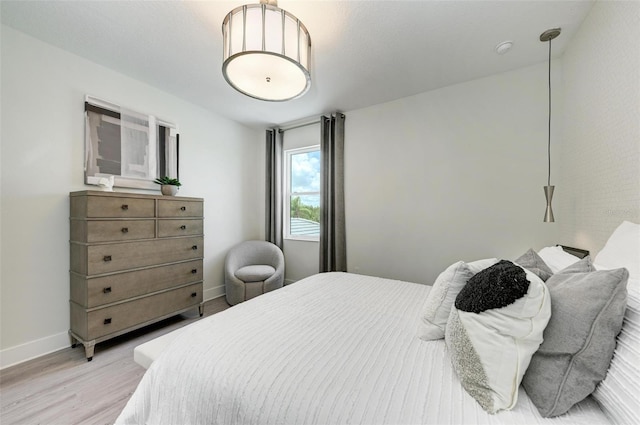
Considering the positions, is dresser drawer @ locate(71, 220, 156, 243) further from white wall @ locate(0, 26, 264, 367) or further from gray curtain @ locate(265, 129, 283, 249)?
gray curtain @ locate(265, 129, 283, 249)

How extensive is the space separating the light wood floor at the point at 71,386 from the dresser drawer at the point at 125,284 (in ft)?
1.45

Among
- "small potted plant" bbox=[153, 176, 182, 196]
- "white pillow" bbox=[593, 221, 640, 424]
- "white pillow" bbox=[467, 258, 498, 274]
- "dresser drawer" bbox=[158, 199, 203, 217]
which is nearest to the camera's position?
"white pillow" bbox=[593, 221, 640, 424]

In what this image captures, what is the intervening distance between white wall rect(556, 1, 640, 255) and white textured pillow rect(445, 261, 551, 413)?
1118 millimetres

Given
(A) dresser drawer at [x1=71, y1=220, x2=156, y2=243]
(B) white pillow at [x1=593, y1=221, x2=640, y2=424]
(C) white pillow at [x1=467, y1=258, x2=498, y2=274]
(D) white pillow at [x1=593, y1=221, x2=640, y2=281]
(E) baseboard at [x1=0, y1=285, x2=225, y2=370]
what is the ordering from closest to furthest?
(B) white pillow at [x1=593, y1=221, x2=640, y2=424], (D) white pillow at [x1=593, y1=221, x2=640, y2=281], (C) white pillow at [x1=467, y1=258, x2=498, y2=274], (E) baseboard at [x1=0, y1=285, x2=225, y2=370], (A) dresser drawer at [x1=71, y1=220, x2=156, y2=243]

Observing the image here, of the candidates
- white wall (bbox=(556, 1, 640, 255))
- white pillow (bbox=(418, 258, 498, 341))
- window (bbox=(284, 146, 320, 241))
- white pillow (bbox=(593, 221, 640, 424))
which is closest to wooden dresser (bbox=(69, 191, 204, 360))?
window (bbox=(284, 146, 320, 241))

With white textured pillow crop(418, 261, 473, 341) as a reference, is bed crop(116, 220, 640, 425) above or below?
below

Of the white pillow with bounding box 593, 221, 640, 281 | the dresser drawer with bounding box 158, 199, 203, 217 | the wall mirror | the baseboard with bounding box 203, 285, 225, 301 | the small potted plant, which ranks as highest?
the wall mirror

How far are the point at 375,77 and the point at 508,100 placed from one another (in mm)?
1344

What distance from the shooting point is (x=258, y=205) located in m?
4.11

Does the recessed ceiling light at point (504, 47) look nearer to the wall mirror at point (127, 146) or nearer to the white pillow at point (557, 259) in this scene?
the white pillow at point (557, 259)

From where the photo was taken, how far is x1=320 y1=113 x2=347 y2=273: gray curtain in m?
3.30

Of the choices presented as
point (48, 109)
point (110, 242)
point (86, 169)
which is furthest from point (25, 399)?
point (48, 109)

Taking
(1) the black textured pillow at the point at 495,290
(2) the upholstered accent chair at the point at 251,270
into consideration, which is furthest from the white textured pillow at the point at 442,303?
(2) the upholstered accent chair at the point at 251,270

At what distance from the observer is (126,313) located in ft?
6.95
